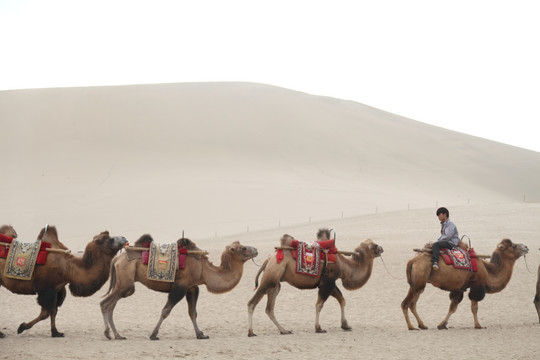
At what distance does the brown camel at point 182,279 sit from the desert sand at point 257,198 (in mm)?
467

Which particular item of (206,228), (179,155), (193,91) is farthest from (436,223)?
(193,91)

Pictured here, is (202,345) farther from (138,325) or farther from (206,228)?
(206,228)

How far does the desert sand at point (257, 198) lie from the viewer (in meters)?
10.8

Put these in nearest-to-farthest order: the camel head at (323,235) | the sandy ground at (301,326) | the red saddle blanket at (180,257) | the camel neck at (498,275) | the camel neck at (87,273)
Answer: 1. the sandy ground at (301,326)
2. the red saddle blanket at (180,257)
3. the camel neck at (87,273)
4. the camel head at (323,235)
5. the camel neck at (498,275)

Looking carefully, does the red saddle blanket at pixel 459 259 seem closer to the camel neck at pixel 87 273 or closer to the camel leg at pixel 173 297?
the camel leg at pixel 173 297

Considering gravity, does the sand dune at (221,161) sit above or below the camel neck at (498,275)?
above

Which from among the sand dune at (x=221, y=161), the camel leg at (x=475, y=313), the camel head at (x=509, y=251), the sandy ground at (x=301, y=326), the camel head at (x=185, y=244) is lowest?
the sandy ground at (x=301, y=326)

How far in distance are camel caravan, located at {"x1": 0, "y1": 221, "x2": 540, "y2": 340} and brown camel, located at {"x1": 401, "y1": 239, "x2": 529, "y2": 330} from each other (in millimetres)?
18

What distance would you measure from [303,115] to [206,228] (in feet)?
110

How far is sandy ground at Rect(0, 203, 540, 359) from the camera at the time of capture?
9406 mm

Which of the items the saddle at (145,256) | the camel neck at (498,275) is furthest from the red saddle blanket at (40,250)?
the camel neck at (498,275)

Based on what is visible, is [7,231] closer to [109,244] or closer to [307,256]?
[109,244]

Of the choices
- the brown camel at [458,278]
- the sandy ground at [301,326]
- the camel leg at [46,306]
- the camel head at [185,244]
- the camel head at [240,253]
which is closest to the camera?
the sandy ground at [301,326]

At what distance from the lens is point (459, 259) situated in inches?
476
